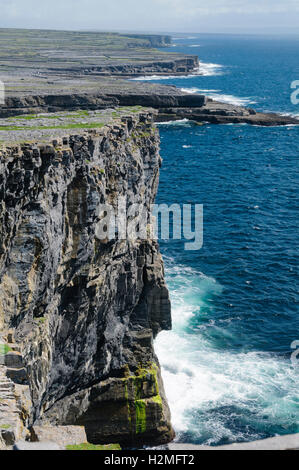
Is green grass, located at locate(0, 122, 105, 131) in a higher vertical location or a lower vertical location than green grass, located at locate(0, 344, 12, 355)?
higher

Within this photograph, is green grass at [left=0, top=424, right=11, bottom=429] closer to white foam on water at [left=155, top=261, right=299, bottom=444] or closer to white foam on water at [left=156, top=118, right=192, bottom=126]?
white foam on water at [left=155, top=261, right=299, bottom=444]

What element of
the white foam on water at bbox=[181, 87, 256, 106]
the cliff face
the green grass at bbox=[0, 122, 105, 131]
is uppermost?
the white foam on water at bbox=[181, 87, 256, 106]

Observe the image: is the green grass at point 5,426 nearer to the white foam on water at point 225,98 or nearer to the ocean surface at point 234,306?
the ocean surface at point 234,306

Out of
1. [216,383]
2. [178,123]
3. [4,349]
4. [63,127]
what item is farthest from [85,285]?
[178,123]

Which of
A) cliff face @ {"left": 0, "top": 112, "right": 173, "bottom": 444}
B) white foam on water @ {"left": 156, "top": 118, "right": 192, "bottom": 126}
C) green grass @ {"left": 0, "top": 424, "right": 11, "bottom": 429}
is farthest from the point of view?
white foam on water @ {"left": 156, "top": 118, "right": 192, "bottom": 126}

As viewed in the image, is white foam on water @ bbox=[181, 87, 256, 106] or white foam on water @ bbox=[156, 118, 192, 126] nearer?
white foam on water @ bbox=[156, 118, 192, 126]

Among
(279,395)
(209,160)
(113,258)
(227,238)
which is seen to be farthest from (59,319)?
(209,160)

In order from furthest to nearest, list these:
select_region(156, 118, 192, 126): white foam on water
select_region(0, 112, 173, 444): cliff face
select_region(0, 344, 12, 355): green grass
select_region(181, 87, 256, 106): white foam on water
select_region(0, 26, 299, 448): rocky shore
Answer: select_region(181, 87, 256, 106): white foam on water, select_region(156, 118, 192, 126): white foam on water, select_region(0, 112, 173, 444): cliff face, select_region(0, 26, 299, 448): rocky shore, select_region(0, 344, 12, 355): green grass

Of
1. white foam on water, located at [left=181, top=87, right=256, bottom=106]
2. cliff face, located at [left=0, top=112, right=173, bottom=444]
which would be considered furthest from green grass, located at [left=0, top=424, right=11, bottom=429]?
white foam on water, located at [left=181, top=87, right=256, bottom=106]

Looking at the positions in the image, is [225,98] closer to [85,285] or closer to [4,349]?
[85,285]
